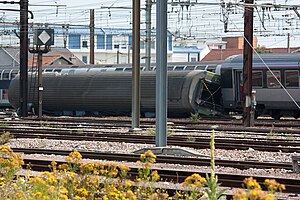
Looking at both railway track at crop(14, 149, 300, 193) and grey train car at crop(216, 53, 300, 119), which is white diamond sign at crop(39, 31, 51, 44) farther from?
railway track at crop(14, 149, 300, 193)

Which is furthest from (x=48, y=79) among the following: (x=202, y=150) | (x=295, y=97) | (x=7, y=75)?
(x=202, y=150)

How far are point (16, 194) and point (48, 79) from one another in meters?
33.6

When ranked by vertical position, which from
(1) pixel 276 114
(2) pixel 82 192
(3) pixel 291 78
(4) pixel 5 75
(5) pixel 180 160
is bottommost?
(1) pixel 276 114

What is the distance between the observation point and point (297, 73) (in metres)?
33.0

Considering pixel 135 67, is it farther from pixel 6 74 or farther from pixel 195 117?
pixel 6 74

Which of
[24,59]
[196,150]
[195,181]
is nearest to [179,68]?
[24,59]

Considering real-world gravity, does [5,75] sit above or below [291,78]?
below

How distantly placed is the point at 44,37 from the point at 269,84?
39.4 ft

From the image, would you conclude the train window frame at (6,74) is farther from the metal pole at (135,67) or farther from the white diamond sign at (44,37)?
the metal pole at (135,67)

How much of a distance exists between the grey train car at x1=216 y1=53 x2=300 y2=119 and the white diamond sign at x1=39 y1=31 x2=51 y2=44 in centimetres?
921

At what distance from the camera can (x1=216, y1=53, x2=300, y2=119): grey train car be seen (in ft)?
109

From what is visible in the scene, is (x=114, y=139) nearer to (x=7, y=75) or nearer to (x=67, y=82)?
(x=67, y=82)

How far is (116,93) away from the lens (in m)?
37.7

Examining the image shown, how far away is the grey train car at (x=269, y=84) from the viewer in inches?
1312
